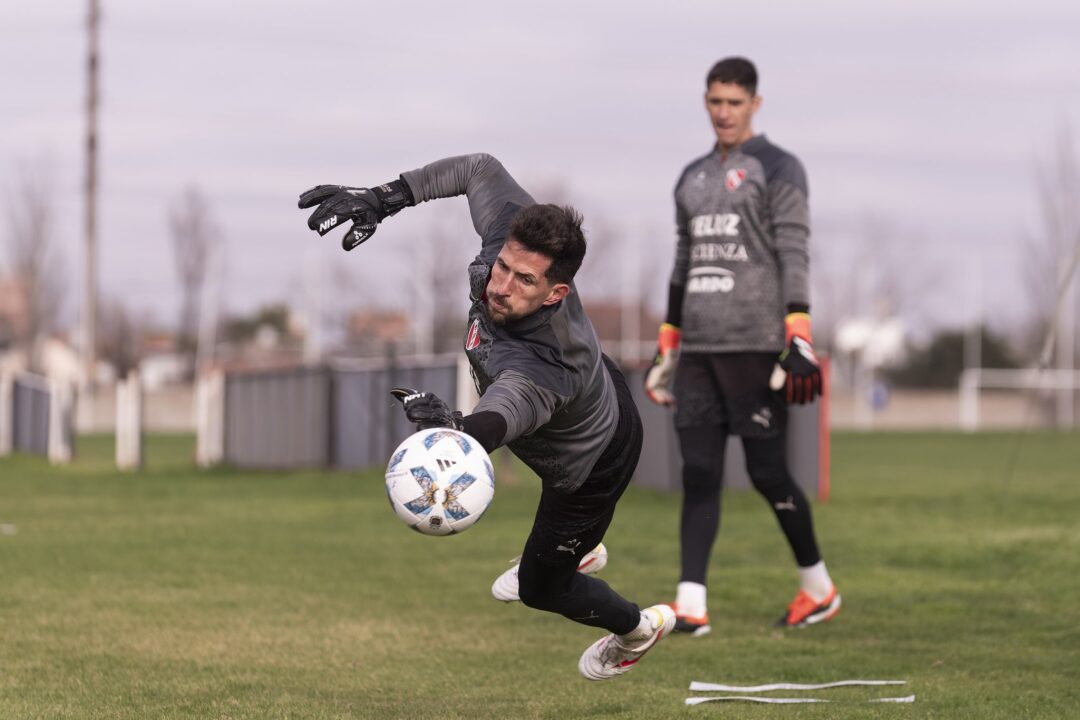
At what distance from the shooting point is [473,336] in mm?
4969

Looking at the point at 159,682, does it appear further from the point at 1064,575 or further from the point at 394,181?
the point at 1064,575

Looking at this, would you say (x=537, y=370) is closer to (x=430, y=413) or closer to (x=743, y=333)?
(x=430, y=413)

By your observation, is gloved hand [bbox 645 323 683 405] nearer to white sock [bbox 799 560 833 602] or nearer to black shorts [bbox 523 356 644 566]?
white sock [bbox 799 560 833 602]

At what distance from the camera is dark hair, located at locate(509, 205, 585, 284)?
4.75m

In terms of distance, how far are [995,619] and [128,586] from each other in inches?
191

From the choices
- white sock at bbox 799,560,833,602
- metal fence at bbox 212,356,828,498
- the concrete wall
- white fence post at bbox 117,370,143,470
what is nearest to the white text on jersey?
white sock at bbox 799,560,833,602

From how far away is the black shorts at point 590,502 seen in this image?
530cm

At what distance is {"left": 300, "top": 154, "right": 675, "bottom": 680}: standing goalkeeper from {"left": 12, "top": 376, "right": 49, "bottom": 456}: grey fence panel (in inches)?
944

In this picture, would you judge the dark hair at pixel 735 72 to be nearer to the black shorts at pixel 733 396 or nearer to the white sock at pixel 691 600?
the black shorts at pixel 733 396

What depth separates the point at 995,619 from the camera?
7957 millimetres

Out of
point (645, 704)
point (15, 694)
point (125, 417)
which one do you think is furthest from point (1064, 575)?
point (125, 417)

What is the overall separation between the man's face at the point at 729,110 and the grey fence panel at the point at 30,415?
2240 centimetres

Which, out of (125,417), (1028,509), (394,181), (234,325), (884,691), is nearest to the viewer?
(394,181)

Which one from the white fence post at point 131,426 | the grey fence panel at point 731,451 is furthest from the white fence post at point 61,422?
the grey fence panel at point 731,451
